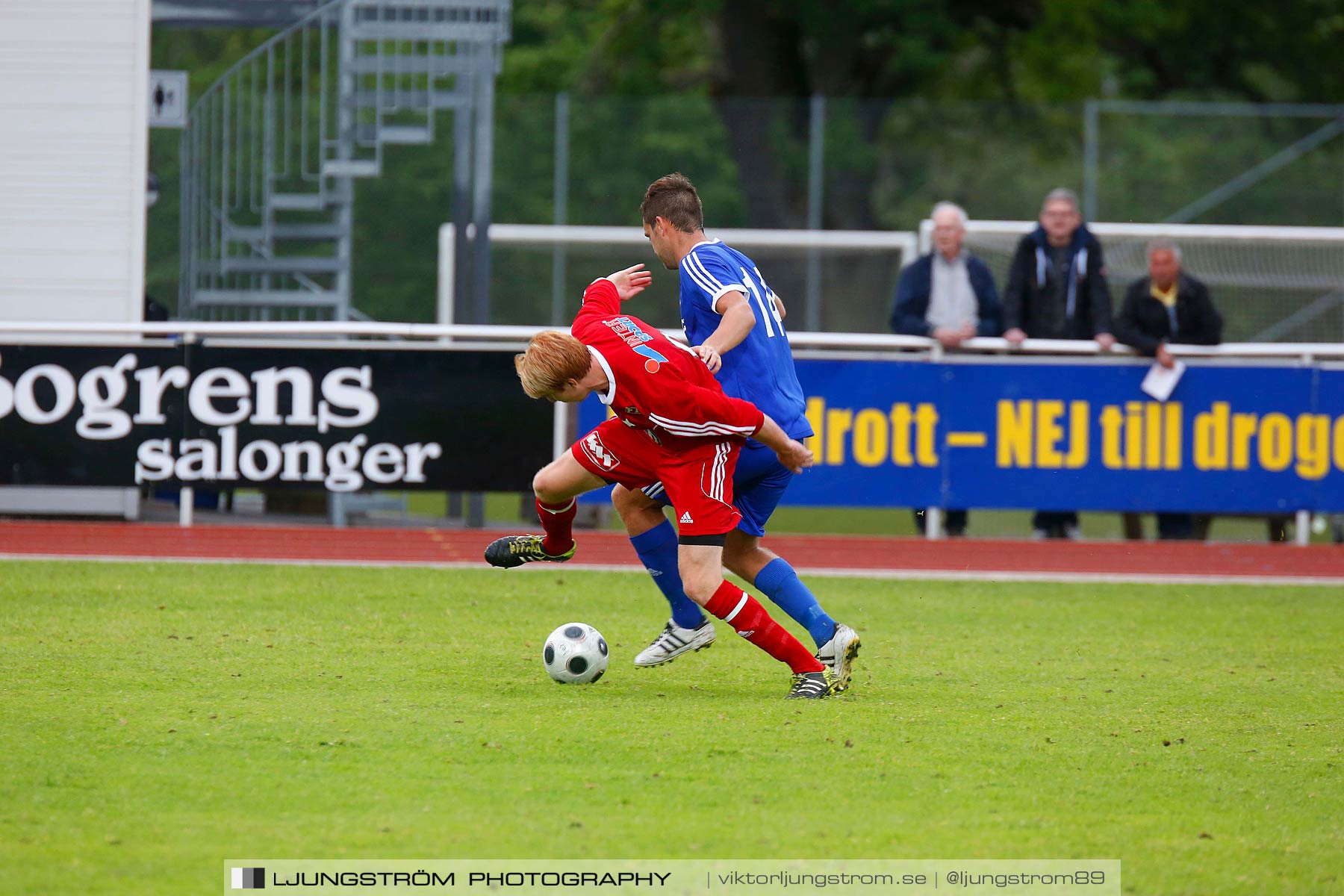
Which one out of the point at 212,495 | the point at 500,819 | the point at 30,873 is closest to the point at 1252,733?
the point at 500,819

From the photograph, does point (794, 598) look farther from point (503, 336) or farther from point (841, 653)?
point (503, 336)

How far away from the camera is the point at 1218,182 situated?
20.5 m

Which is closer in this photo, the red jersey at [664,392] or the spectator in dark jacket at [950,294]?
the red jersey at [664,392]

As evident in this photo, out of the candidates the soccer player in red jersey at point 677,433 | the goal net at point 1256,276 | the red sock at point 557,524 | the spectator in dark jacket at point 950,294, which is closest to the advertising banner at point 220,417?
the spectator in dark jacket at point 950,294

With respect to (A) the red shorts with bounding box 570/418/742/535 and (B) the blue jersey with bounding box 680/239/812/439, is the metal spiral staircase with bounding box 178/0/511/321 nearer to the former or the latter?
(B) the blue jersey with bounding box 680/239/812/439

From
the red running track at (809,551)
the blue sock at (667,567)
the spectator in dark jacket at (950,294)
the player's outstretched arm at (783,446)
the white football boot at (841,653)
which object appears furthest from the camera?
the spectator in dark jacket at (950,294)

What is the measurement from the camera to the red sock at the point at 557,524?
6.57 metres

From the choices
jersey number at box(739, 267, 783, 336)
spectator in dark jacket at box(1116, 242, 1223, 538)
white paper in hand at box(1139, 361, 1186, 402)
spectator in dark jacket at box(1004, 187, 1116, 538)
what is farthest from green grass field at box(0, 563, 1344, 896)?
spectator in dark jacket at box(1004, 187, 1116, 538)

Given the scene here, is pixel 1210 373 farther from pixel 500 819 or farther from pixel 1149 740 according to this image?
pixel 500 819

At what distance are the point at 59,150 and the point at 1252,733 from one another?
10.2 m

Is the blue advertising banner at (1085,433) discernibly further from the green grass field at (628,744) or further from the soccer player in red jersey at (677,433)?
the soccer player in red jersey at (677,433)

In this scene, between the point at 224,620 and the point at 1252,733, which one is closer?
the point at 1252,733

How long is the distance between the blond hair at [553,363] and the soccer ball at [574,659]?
1.06 meters

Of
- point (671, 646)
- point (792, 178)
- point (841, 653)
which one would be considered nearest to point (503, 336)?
point (671, 646)
